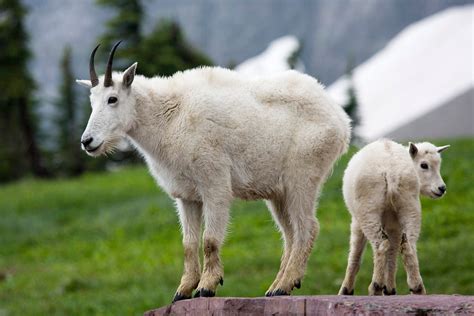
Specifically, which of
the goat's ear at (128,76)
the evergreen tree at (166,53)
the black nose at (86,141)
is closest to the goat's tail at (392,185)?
the goat's ear at (128,76)

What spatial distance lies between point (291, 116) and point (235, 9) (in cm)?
7168

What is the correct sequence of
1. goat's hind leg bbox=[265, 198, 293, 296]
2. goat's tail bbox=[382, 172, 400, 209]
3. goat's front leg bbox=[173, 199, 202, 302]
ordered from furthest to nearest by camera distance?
1. goat's hind leg bbox=[265, 198, 293, 296]
2. goat's front leg bbox=[173, 199, 202, 302]
3. goat's tail bbox=[382, 172, 400, 209]

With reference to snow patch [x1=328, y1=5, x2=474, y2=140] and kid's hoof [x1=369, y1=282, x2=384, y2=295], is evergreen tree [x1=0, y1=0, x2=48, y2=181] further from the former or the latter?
kid's hoof [x1=369, y1=282, x2=384, y2=295]

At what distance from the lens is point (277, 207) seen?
28.9 ft

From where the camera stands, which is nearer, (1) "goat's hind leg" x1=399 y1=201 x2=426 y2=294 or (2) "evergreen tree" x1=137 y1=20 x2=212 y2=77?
(1) "goat's hind leg" x1=399 y1=201 x2=426 y2=294

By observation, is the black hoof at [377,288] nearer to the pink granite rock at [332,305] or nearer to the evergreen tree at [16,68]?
the pink granite rock at [332,305]

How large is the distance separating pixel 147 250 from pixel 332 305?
21223 millimetres

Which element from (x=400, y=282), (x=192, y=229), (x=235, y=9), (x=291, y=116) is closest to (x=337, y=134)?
(x=291, y=116)

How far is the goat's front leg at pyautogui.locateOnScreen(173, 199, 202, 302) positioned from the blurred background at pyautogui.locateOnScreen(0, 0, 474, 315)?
4.58 meters

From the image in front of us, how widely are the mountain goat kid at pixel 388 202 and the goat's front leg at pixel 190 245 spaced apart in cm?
129

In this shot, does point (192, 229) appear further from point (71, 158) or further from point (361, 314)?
point (71, 158)

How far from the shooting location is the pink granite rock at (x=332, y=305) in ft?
23.0

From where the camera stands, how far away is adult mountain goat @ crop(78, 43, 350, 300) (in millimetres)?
8242

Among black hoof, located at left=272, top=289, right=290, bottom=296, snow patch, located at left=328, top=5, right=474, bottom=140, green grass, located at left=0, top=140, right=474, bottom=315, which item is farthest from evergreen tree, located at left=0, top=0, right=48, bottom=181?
black hoof, located at left=272, top=289, right=290, bottom=296
